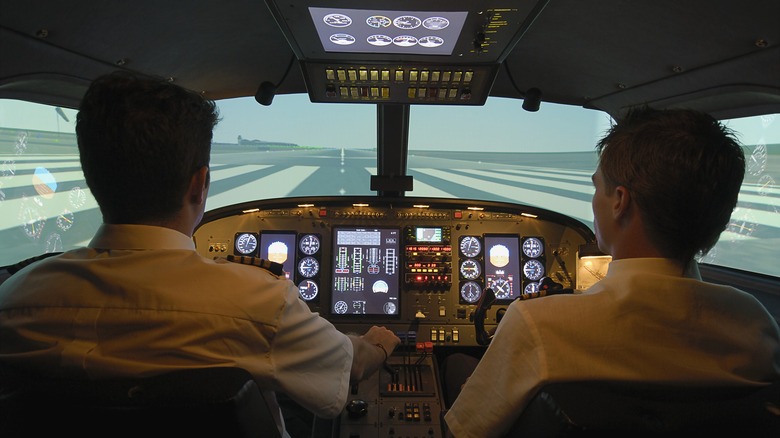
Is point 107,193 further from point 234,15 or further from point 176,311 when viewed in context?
point 234,15

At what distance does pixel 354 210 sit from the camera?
107 inches

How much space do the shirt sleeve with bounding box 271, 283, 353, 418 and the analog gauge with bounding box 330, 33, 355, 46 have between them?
3.42ft

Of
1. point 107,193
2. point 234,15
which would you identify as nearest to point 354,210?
point 234,15

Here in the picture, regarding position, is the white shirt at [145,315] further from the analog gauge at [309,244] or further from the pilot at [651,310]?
the analog gauge at [309,244]

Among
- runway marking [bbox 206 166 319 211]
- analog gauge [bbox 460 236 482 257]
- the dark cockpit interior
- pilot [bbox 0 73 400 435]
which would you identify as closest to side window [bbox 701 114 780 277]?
the dark cockpit interior

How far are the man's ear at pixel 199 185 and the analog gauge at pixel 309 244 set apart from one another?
166cm

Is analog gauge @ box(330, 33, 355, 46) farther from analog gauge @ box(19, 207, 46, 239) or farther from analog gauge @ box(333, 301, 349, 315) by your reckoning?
analog gauge @ box(19, 207, 46, 239)

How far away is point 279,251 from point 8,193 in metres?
1.55

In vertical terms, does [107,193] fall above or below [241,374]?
above

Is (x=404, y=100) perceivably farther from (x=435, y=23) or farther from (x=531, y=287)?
(x=531, y=287)

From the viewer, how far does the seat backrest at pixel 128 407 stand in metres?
0.66

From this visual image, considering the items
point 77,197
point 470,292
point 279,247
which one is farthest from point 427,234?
point 77,197

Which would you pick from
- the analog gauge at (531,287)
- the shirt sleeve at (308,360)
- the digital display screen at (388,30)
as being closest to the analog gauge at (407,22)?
the digital display screen at (388,30)

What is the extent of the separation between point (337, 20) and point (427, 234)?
1.49 metres
